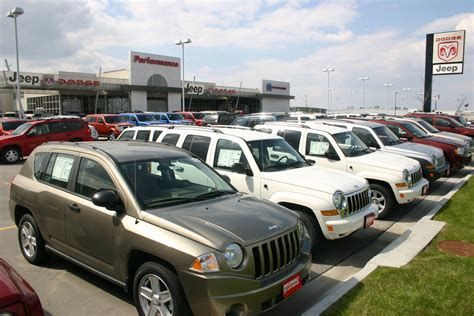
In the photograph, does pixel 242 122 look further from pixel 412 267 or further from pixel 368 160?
pixel 412 267

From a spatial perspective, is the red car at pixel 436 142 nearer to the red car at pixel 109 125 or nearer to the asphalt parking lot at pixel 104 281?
the asphalt parking lot at pixel 104 281

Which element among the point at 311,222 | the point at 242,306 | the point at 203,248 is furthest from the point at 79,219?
the point at 311,222

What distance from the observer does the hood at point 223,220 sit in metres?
3.52

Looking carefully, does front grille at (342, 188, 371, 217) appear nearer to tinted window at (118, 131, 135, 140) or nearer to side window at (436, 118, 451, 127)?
tinted window at (118, 131, 135, 140)

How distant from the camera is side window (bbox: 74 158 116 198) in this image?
14.2 ft

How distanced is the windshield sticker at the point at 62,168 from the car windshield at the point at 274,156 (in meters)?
2.88

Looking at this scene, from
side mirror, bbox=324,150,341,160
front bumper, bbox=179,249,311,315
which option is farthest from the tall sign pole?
front bumper, bbox=179,249,311,315

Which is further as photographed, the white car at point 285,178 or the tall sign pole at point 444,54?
the tall sign pole at point 444,54

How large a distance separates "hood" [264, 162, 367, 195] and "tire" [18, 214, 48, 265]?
333cm

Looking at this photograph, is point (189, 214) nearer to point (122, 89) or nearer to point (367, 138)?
point (367, 138)

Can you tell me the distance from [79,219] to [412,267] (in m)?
4.03

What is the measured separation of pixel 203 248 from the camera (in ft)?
11.1

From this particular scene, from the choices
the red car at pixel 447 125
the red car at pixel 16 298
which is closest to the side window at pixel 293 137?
the red car at pixel 16 298

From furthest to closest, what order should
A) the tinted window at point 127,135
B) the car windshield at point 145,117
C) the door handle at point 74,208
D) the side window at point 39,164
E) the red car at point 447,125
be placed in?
the car windshield at point 145,117 → the red car at point 447,125 → the tinted window at point 127,135 → the side window at point 39,164 → the door handle at point 74,208
